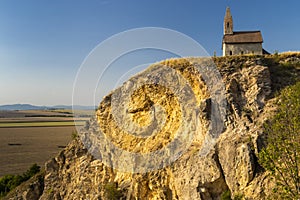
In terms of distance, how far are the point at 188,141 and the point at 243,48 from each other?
1511 cm

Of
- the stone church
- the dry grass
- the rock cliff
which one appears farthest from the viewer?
the dry grass

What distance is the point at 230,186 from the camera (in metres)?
17.2

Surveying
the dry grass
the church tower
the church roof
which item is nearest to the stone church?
the church roof

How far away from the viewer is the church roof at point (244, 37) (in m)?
30.6

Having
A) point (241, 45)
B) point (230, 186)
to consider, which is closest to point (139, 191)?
point (230, 186)

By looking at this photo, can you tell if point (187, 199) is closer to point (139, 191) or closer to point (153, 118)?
point (139, 191)

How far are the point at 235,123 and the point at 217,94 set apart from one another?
2.98 meters

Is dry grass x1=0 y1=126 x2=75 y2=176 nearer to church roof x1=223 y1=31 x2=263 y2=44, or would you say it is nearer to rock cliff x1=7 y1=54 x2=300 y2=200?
rock cliff x1=7 y1=54 x2=300 y2=200

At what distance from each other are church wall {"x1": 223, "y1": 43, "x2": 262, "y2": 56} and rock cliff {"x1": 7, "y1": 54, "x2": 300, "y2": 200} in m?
7.19

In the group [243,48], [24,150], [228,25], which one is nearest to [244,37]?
[243,48]

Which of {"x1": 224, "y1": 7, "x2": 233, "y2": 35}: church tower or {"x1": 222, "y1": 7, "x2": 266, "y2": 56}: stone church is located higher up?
{"x1": 224, "y1": 7, "x2": 233, "y2": 35}: church tower

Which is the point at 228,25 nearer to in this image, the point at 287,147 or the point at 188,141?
the point at 188,141

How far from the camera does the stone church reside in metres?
30.4

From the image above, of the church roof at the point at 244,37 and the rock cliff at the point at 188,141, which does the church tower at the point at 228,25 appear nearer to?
the church roof at the point at 244,37
